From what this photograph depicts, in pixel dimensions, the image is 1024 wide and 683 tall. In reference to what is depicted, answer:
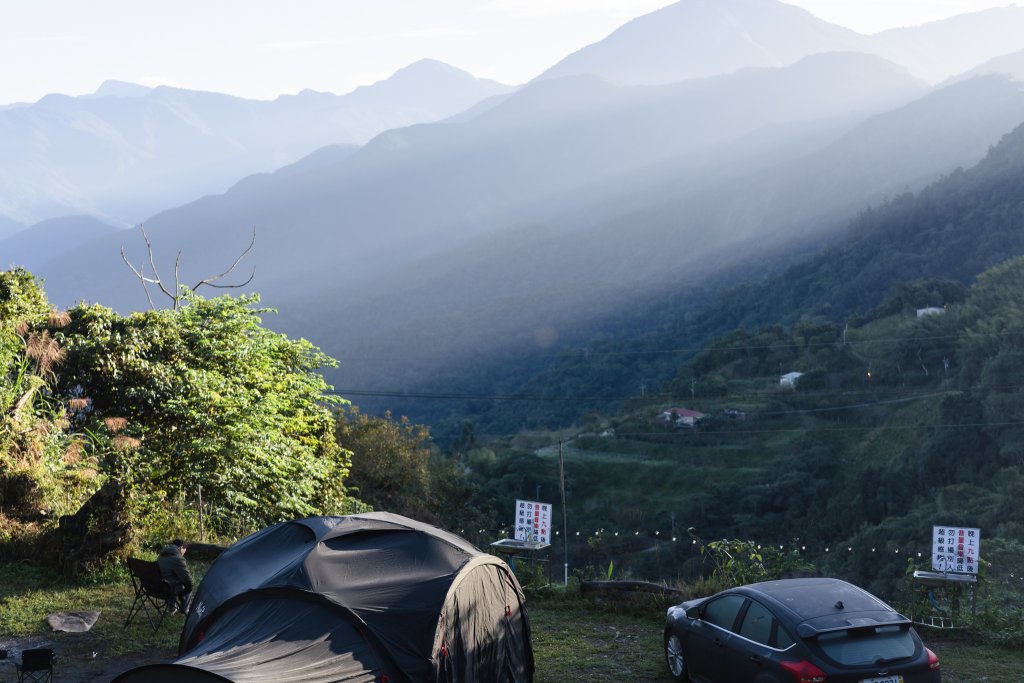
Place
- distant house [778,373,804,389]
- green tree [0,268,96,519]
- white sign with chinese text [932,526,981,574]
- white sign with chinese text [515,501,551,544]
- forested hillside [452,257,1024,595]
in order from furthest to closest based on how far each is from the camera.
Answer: distant house [778,373,804,389] → forested hillside [452,257,1024,595] → white sign with chinese text [515,501,551,544] → green tree [0,268,96,519] → white sign with chinese text [932,526,981,574]

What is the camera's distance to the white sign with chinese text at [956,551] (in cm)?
1171

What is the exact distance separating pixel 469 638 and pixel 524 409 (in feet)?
291

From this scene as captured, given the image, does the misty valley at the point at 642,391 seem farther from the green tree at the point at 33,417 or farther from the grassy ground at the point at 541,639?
the grassy ground at the point at 541,639

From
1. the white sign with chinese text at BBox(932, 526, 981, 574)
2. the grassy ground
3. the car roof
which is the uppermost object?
the car roof

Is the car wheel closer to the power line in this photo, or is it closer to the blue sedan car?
the blue sedan car

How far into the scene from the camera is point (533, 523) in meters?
13.6

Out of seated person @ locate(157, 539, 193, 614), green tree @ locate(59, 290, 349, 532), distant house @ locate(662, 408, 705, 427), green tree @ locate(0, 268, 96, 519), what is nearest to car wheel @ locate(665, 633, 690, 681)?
seated person @ locate(157, 539, 193, 614)

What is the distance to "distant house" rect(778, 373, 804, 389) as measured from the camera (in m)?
74.2

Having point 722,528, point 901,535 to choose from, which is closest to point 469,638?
point 901,535

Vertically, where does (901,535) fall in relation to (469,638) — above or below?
below

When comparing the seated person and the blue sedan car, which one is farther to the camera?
the seated person

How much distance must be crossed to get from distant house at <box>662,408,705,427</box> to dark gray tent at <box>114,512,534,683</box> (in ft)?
209

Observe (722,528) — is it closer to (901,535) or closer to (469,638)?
(901,535)

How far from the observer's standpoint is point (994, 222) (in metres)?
96.3
